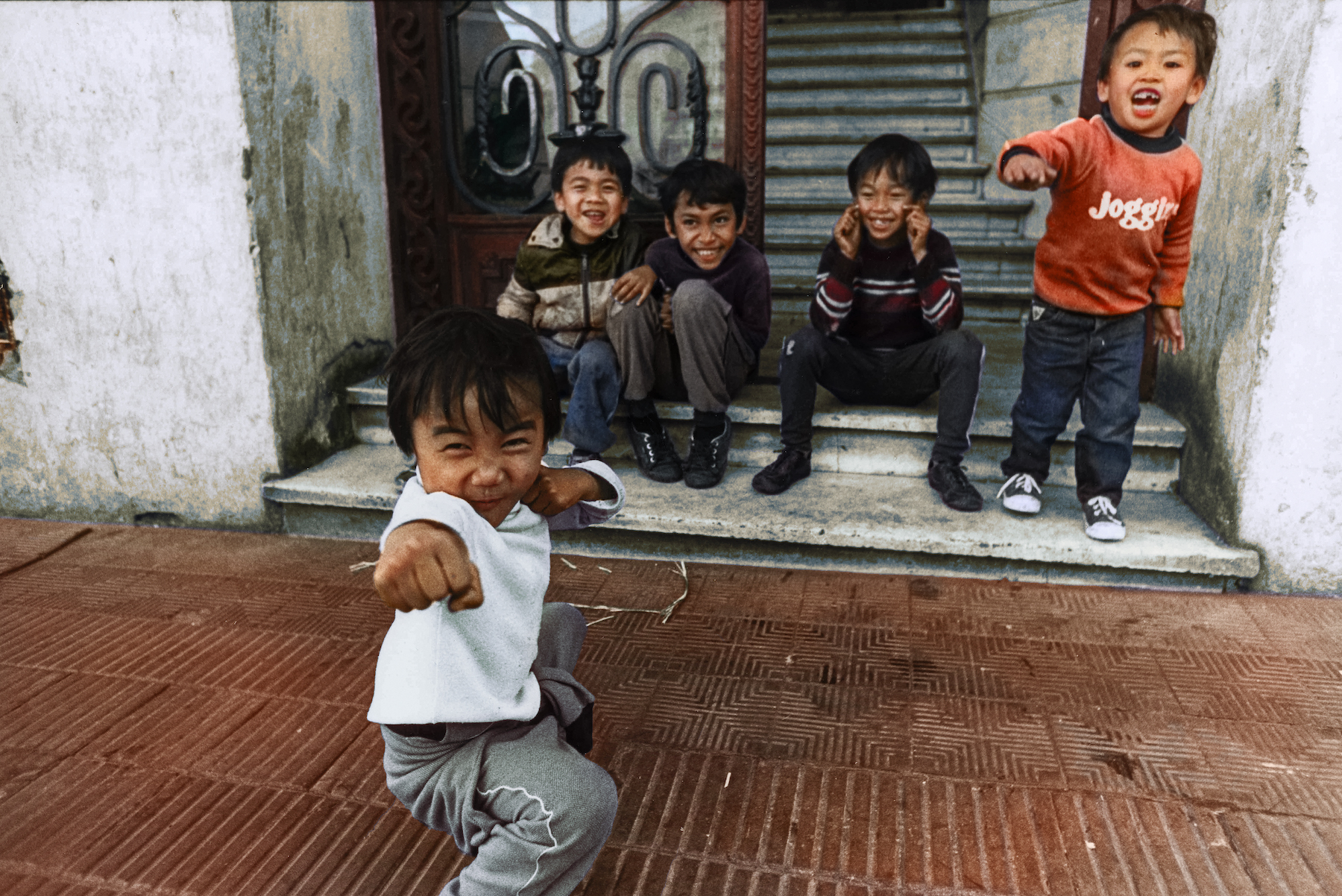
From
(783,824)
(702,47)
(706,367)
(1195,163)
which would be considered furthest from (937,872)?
(702,47)

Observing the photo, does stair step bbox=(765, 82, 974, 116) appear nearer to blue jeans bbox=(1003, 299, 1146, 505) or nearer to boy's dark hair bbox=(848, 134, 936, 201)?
boy's dark hair bbox=(848, 134, 936, 201)

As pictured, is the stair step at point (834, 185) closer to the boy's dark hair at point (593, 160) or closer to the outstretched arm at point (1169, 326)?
the boy's dark hair at point (593, 160)

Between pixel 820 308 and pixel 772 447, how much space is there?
0.57 metres

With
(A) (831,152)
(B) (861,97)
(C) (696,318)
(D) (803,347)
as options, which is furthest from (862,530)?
(B) (861,97)

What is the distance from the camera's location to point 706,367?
306 cm

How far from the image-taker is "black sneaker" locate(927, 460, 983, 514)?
2.87 metres

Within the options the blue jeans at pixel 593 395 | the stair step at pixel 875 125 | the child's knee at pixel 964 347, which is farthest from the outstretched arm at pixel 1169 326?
the stair step at pixel 875 125

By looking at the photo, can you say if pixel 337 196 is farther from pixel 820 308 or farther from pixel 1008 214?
pixel 1008 214

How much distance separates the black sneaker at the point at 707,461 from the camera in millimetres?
3109

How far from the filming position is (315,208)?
3293 millimetres

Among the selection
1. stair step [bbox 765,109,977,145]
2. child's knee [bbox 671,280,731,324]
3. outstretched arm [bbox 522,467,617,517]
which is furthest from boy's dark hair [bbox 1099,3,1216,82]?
stair step [bbox 765,109,977,145]

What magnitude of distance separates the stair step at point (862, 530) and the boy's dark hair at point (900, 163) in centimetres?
103

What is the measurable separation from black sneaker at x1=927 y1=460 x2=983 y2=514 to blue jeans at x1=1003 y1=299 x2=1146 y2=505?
0.75 ft

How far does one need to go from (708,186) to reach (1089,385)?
1.41 meters
